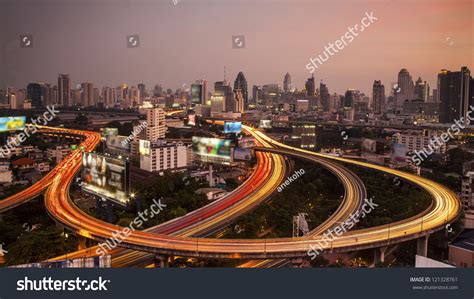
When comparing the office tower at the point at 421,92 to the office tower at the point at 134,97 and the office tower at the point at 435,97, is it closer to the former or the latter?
the office tower at the point at 435,97

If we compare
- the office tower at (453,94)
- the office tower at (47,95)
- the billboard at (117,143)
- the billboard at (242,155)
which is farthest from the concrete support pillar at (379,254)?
the office tower at (47,95)

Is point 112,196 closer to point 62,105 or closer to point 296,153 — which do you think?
point 296,153

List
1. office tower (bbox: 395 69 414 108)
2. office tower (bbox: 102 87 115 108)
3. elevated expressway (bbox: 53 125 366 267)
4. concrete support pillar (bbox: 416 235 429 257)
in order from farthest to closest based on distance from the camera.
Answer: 1. office tower (bbox: 102 87 115 108)
2. office tower (bbox: 395 69 414 108)
3. concrete support pillar (bbox: 416 235 429 257)
4. elevated expressway (bbox: 53 125 366 267)

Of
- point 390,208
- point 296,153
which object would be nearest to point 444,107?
point 296,153

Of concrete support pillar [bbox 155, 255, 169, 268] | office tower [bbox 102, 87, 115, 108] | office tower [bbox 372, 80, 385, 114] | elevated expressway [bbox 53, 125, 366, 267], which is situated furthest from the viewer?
office tower [bbox 372, 80, 385, 114]

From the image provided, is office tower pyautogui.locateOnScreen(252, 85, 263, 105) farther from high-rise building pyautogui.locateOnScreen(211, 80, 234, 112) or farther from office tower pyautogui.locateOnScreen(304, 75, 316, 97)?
office tower pyautogui.locateOnScreen(304, 75, 316, 97)

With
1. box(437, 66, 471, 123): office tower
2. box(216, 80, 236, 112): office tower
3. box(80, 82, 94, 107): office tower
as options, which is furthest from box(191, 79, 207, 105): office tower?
box(437, 66, 471, 123): office tower
